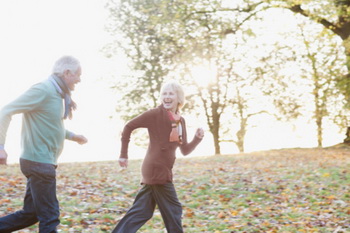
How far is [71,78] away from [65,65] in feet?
0.43

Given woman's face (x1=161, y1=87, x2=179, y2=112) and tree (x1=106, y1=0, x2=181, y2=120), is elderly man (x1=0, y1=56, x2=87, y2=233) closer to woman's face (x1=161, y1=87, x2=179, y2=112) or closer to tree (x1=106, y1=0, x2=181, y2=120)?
woman's face (x1=161, y1=87, x2=179, y2=112)

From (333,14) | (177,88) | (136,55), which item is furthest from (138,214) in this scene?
(136,55)

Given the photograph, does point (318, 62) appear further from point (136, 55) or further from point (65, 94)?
point (65, 94)

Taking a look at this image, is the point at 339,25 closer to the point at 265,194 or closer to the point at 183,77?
the point at 183,77

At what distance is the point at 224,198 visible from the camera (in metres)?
9.23

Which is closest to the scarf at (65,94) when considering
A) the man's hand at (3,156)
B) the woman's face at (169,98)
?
the man's hand at (3,156)

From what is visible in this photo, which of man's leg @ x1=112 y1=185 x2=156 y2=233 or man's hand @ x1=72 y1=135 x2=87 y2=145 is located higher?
man's hand @ x1=72 y1=135 x2=87 y2=145

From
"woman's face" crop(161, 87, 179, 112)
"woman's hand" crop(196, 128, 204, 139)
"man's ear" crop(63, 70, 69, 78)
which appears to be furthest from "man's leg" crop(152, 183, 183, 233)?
"man's ear" crop(63, 70, 69, 78)

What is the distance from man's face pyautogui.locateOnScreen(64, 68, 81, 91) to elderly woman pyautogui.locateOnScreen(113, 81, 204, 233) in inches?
29.0

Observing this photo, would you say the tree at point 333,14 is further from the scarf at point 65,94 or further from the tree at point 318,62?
the scarf at point 65,94

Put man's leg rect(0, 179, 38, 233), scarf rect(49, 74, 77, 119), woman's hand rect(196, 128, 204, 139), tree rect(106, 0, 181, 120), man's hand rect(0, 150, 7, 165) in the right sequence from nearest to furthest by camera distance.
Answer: man's hand rect(0, 150, 7, 165), scarf rect(49, 74, 77, 119), man's leg rect(0, 179, 38, 233), woman's hand rect(196, 128, 204, 139), tree rect(106, 0, 181, 120)

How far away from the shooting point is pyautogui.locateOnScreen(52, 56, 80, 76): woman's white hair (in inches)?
159

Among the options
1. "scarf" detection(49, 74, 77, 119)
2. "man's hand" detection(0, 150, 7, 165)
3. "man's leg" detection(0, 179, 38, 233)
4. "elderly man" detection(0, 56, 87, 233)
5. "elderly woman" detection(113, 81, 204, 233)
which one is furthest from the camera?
→ "elderly woman" detection(113, 81, 204, 233)

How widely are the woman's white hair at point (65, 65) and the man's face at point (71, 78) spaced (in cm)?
3
